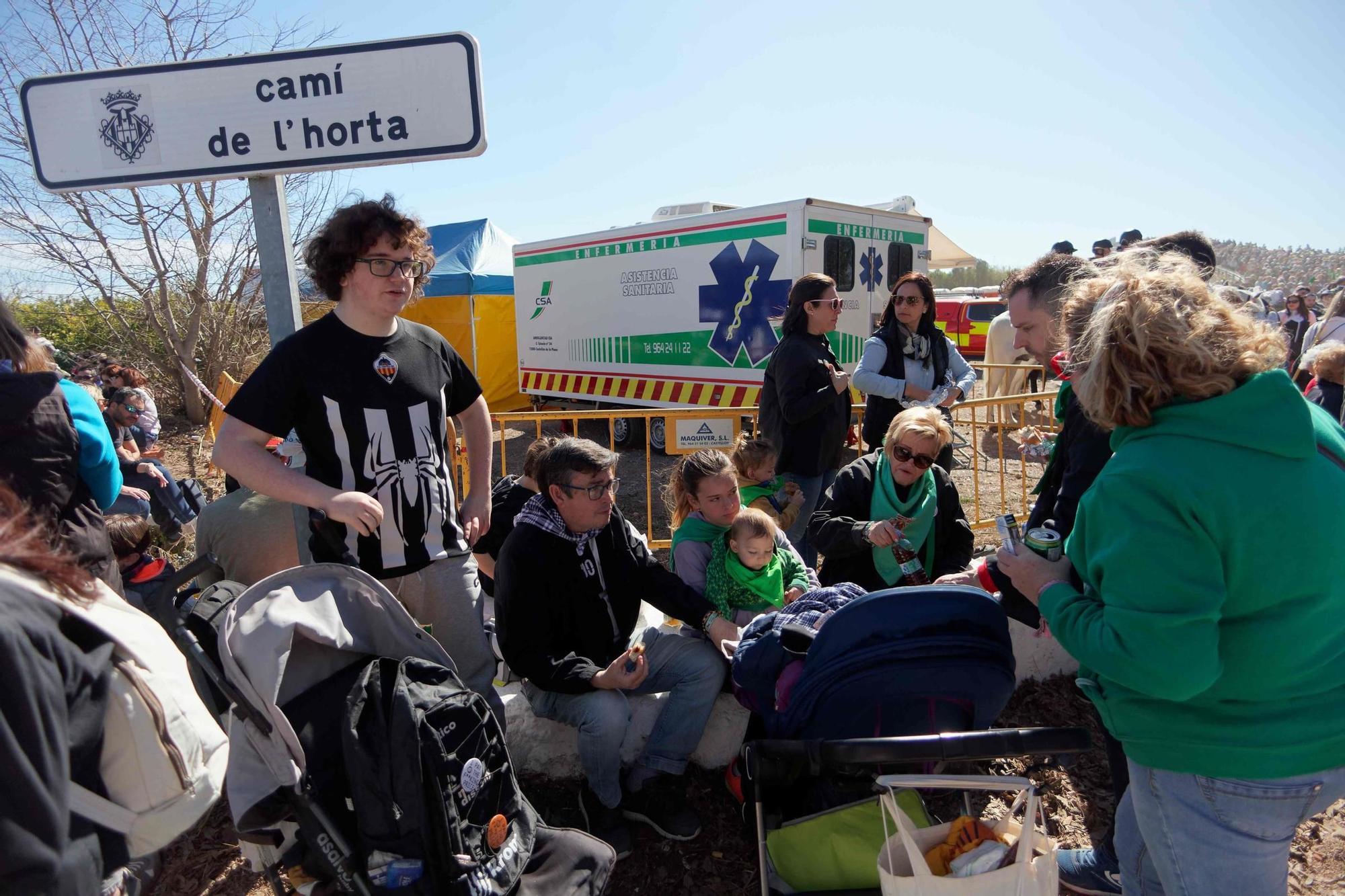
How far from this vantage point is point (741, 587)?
2.91m

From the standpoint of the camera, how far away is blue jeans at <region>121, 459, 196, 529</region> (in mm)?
4387

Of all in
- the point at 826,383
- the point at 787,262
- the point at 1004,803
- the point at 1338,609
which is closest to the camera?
the point at 1338,609

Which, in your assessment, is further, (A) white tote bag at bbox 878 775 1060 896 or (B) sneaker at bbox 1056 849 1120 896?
(B) sneaker at bbox 1056 849 1120 896

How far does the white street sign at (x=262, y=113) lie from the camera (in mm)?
2236

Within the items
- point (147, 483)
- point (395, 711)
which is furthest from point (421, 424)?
point (147, 483)

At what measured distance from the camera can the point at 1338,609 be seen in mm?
1392

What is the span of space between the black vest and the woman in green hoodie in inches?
119

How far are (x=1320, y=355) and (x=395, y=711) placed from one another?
6043 millimetres

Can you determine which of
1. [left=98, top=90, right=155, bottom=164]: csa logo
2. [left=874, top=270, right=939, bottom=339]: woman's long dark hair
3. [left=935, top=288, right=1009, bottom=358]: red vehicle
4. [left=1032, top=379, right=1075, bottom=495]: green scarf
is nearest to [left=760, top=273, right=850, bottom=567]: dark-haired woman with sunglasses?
[left=874, top=270, right=939, bottom=339]: woman's long dark hair

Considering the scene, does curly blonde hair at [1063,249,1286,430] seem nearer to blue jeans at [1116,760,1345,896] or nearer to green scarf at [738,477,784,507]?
blue jeans at [1116,760,1345,896]

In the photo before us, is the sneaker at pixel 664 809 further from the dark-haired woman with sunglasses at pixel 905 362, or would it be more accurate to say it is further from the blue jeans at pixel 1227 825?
the dark-haired woman with sunglasses at pixel 905 362

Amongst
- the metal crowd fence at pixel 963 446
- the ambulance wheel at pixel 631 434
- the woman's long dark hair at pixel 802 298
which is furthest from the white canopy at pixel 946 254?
the woman's long dark hair at pixel 802 298

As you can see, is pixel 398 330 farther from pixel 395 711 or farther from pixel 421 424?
pixel 395 711

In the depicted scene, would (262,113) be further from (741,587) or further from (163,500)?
(163,500)
